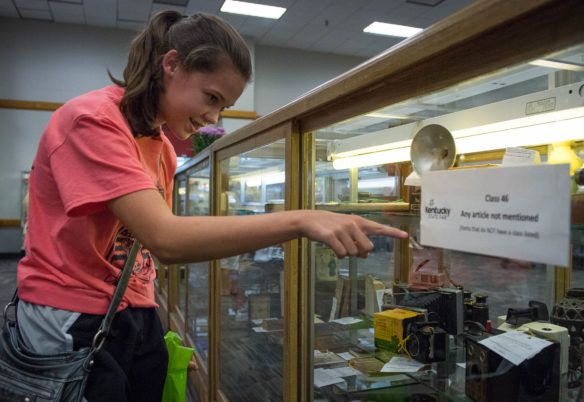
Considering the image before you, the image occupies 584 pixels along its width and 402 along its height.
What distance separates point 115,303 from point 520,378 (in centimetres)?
81

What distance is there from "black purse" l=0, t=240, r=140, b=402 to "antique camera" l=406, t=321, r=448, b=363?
0.74 metres

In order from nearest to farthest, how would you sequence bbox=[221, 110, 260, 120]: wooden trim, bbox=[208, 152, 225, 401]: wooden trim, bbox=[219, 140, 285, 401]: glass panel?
1. bbox=[219, 140, 285, 401]: glass panel
2. bbox=[208, 152, 225, 401]: wooden trim
3. bbox=[221, 110, 260, 120]: wooden trim

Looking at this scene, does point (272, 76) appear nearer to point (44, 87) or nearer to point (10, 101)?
point (44, 87)

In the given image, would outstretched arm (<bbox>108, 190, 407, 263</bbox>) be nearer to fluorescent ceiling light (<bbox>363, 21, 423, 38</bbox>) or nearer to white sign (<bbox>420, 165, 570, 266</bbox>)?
white sign (<bbox>420, 165, 570, 266</bbox>)

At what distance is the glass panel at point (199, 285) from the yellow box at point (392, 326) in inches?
58.0

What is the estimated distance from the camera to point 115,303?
88 cm

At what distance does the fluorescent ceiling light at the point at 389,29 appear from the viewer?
24.1 ft

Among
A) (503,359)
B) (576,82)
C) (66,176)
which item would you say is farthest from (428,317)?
(66,176)

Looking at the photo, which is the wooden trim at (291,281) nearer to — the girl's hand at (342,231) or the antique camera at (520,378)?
the antique camera at (520,378)

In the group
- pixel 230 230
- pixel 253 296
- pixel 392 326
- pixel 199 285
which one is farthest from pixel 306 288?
pixel 199 285

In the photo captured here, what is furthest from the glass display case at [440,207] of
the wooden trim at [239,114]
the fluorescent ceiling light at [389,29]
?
the fluorescent ceiling light at [389,29]

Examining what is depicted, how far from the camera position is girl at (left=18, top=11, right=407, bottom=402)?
661 millimetres

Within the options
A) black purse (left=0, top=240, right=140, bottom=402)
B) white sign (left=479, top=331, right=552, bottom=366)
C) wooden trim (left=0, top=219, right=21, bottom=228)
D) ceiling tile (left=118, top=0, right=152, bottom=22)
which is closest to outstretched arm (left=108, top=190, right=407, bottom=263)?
black purse (left=0, top=240, right=140, bottom=402)

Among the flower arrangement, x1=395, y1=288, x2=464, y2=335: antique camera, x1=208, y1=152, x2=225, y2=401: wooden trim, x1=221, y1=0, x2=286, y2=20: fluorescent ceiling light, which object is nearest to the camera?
x1=395, y1=288, x2=464, y2=335: antique camera
